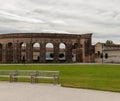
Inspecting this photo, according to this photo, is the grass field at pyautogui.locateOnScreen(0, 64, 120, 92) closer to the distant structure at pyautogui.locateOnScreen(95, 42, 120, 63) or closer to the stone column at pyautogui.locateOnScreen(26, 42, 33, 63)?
the distant structure at pyautogui.locateOnScreen(95, 42, 120, 63)

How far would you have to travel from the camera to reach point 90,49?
3063 inches

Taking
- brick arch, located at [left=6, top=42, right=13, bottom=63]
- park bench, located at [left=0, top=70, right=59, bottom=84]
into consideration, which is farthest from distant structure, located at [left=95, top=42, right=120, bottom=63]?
park bench, located at [left=0, top=70, right=59, bottom=84]

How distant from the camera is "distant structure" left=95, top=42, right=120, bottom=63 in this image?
72.8 metres

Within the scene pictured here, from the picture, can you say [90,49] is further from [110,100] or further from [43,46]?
[110,100]

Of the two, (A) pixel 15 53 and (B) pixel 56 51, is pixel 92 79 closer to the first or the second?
(B) pixel 56 51

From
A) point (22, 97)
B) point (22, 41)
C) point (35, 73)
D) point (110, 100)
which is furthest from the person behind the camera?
point (22, 41)

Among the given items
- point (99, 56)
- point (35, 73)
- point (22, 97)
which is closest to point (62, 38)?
point (99, 56)

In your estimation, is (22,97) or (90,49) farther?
(90,49)

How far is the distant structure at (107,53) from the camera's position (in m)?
72.8

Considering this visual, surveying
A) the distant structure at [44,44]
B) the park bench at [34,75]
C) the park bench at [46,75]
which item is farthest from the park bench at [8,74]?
the distant structure at [44,44]

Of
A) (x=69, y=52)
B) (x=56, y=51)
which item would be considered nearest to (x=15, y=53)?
(x=56, y=51)

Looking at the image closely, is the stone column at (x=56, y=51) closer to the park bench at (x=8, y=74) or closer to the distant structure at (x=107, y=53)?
the distant structure at (x=107, y=53)

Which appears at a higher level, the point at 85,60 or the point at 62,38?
the point at 62,38

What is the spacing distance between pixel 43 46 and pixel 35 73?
182ft
